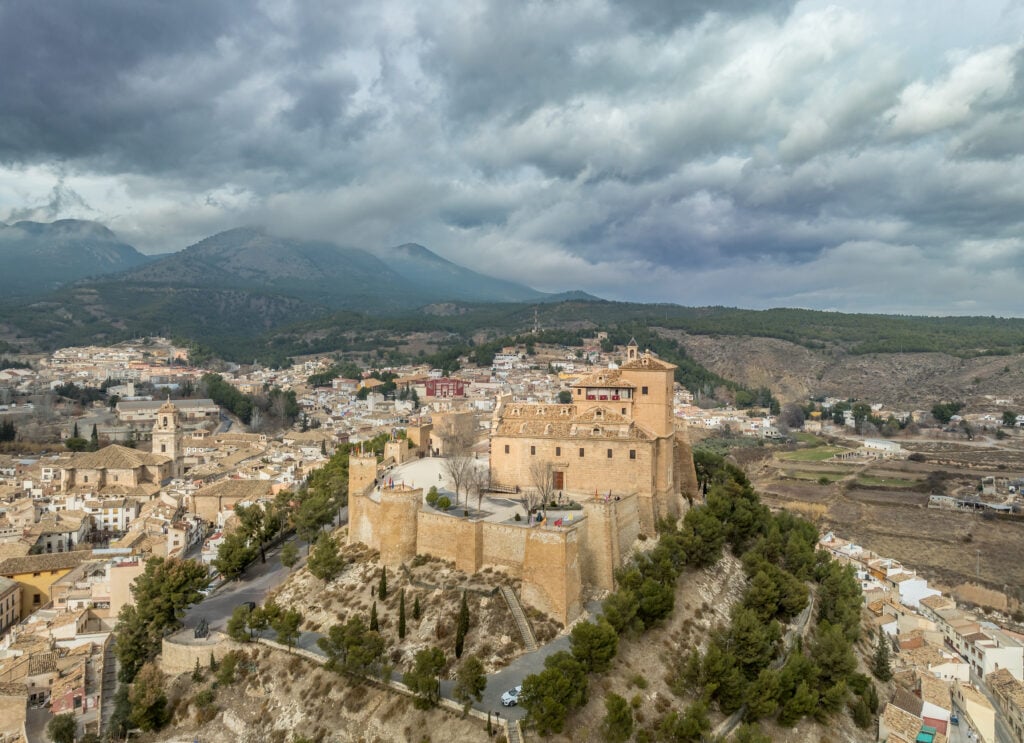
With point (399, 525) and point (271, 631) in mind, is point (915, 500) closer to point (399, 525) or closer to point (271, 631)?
point (399, 525)

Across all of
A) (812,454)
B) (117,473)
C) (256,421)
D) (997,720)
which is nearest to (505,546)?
(997,720)

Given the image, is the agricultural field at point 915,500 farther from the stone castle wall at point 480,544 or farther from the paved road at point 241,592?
the paved road at point 241,592

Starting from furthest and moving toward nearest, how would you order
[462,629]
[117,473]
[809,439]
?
[809,439] < [117,473] < [462,629]

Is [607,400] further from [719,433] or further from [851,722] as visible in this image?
[719,433]

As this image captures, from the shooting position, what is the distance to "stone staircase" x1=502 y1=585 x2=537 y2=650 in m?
20.9

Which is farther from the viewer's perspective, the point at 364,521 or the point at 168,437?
the point at 168,437

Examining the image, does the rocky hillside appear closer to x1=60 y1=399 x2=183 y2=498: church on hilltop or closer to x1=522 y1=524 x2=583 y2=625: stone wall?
x1=60 y1=399 x2=183 y2=498: church on hilltop

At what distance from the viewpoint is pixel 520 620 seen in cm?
2159

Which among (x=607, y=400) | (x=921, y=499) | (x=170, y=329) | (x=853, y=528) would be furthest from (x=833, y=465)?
(x=170, y=329)

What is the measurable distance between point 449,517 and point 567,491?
17.9 ft

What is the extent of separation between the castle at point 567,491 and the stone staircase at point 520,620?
16.0 inches

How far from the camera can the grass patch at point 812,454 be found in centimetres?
7680

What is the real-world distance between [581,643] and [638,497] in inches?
342

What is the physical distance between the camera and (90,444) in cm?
5866
